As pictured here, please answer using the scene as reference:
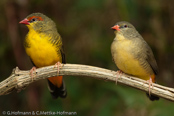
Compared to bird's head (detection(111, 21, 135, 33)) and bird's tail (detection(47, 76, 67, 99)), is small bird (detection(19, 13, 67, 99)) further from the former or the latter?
bird's head (detection(111, 21, 135, 33))

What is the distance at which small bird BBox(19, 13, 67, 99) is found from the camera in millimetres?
3922

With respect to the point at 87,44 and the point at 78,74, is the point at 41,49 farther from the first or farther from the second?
the point at 87,44

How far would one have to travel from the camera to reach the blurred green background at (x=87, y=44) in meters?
5.10

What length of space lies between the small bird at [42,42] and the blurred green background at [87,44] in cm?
114

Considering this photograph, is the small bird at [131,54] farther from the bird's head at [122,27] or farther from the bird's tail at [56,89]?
the bird's tail at [56,89]

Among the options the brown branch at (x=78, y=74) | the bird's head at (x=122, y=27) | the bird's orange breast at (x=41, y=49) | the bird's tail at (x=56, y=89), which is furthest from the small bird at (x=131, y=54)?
the bird's tail at (x=56, y=89)

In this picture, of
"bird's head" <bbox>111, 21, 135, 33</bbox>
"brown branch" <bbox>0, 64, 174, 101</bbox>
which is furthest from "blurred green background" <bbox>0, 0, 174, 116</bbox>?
"brown branch" <bbox>0, 64, 174, 101</bbox>

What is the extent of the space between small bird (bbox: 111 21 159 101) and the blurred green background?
0.70 meters

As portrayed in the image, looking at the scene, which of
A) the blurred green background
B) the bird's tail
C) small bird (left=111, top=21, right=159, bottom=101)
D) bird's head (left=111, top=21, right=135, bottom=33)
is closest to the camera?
small bird (left=111, top=21, right=159, bottom=101)

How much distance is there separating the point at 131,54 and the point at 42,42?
1.21m

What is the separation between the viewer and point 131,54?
384 cm

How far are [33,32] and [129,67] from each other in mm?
1414

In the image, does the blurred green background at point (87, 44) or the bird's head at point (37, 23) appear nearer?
the bird's head at point (37, 23)

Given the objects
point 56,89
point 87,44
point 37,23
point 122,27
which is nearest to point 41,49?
point 37,23
